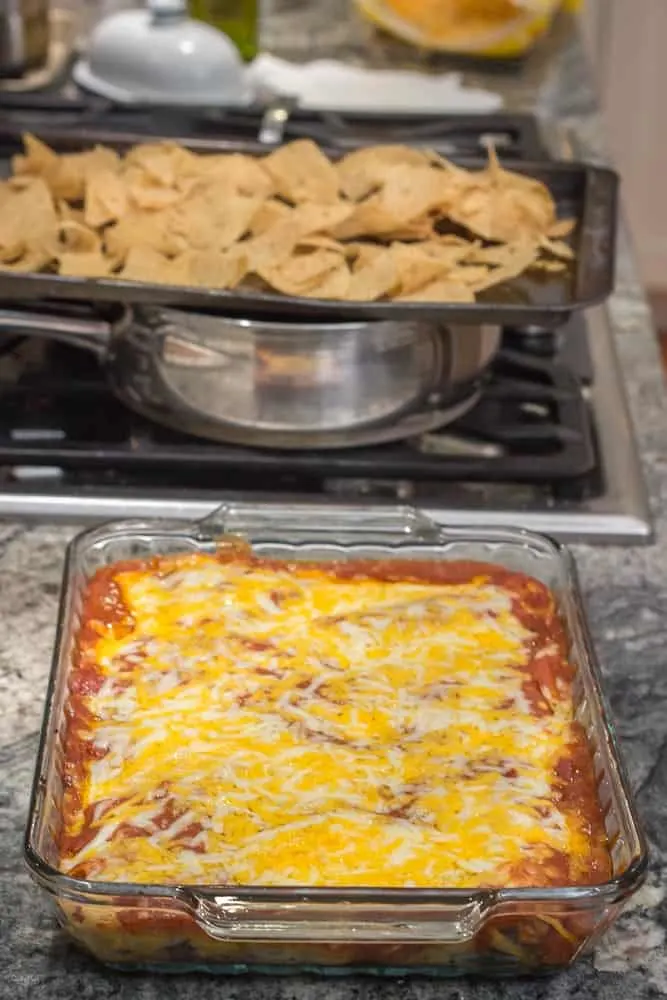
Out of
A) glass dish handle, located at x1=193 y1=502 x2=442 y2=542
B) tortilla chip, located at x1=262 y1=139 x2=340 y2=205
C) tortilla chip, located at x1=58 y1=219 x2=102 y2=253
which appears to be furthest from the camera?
Result: tortilla chip, located at x1=262 y1=139 x2=340 y2=205

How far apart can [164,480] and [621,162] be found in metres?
2.17

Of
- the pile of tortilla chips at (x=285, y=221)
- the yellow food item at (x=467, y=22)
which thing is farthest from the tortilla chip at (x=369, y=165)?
the yellow food item at (x=467, y=22)

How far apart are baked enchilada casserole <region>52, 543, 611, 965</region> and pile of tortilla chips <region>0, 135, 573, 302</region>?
0.82 ft

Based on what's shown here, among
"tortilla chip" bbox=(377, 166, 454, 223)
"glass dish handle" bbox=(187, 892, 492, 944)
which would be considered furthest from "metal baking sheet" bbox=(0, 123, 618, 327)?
"glass dish handle" bbox=(187, 892, 492, 944)

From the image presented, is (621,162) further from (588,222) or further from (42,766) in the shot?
(42,766)

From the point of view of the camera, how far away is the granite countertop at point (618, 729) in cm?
59

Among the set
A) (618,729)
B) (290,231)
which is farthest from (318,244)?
(618,729)

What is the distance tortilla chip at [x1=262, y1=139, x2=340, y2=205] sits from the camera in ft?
3.77

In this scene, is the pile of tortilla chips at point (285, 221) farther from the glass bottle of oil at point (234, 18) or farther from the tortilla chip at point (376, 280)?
the glass bottle of oil at point (234, 18)

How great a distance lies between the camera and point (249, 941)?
0.56 metres

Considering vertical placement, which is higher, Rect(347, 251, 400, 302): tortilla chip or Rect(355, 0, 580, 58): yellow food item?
Rect(347, 251, 400, 302): tortilla chip

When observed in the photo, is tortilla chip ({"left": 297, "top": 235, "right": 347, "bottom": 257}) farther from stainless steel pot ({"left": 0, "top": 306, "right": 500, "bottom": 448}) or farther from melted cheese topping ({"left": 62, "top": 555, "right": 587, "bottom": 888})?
melted cheese topping ({"left": 62, "top": 555, "right": 587, "bottom": 888})

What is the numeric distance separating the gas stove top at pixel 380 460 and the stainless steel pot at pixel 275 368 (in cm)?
2

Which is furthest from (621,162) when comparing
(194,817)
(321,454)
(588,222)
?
(194,817)
